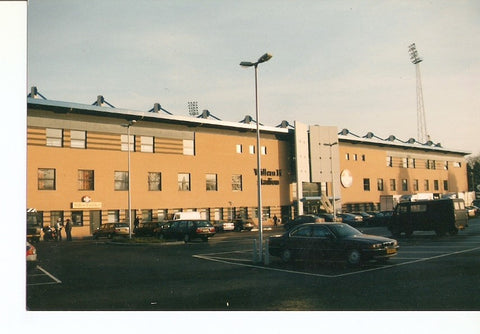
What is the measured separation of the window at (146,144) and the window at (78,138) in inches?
215

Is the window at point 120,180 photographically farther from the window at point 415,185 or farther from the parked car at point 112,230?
the window at point 415,185

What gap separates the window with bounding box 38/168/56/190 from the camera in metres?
35.8

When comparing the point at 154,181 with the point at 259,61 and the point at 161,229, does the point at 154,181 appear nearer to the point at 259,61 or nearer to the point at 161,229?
the point at 161,229

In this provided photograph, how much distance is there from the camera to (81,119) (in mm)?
38406

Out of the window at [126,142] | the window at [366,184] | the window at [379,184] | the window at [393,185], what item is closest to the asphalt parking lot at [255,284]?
the window at [126,142]

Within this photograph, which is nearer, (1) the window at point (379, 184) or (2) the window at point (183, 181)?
(2) the window at point (183, 181)

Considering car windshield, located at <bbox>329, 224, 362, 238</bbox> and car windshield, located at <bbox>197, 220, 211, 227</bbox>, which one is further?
car windshield, located at <bbox>197, 220, 211, 227</bbox>

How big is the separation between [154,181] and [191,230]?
628 inches

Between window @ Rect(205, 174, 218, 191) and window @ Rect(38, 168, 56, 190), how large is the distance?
1523cm

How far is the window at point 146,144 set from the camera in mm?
42362

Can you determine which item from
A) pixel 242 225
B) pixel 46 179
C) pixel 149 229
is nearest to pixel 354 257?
pixel 149 229

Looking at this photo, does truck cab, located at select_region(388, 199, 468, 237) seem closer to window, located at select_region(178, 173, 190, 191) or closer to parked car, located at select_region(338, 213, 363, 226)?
parked car, located at select_region(338, 213, 363, 226)

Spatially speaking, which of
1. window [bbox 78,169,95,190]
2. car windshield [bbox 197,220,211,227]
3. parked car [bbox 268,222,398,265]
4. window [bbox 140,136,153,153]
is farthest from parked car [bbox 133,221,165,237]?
parked car [bbox 268,222,398,265]
